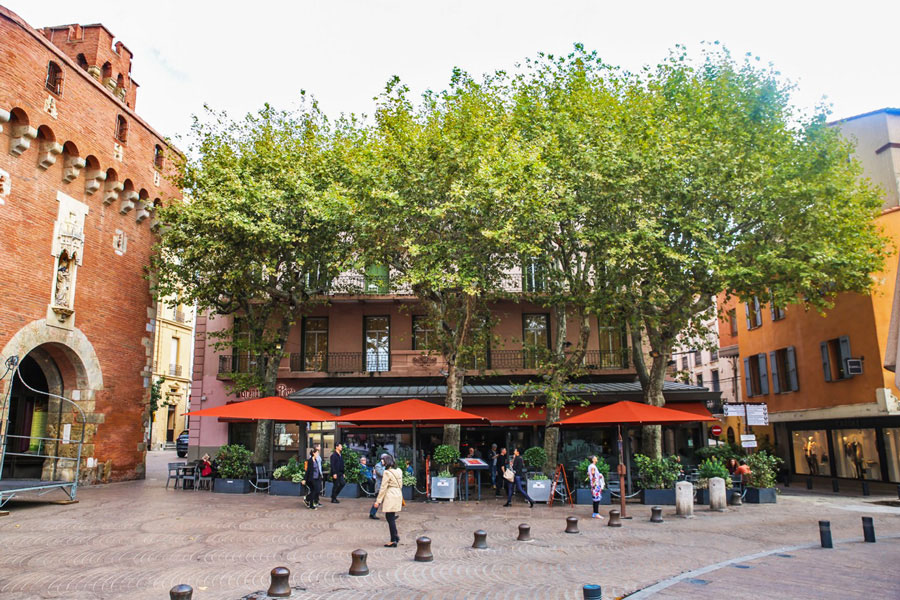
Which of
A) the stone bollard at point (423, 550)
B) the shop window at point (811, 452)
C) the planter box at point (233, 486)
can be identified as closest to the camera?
the stone bollard at point (423, 550)

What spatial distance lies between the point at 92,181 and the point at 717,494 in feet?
68.9

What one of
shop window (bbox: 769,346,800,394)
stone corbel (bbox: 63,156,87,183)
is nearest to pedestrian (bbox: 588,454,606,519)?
shop window (bbox: 769,346,800,394)

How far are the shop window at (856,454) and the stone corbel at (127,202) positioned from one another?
28333 mm

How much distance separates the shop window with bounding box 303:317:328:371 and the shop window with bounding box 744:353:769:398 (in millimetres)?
21191

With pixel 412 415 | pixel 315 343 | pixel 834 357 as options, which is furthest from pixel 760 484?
pixel 315 343

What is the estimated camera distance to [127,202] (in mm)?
22219

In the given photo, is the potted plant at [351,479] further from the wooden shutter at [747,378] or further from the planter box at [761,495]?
the wooden shutter at [747,378]

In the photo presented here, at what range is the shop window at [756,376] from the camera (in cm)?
3112

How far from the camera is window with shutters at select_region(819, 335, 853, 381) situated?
954 inches

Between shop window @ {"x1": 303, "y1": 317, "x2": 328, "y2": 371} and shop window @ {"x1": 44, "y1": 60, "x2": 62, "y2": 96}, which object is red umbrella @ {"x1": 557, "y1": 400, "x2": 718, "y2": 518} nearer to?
shop window @ {"x1": 303, "y1": 317, "x2": 328, "y2": 371}

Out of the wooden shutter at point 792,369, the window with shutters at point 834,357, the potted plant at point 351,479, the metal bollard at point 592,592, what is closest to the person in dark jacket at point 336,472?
the potted plant at point 351,479

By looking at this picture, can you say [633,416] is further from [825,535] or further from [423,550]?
[423,550]

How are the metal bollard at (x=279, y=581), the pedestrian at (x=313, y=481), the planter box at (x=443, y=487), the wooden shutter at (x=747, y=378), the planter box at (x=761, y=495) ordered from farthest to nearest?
the wooden shutter at (x=747, y=378) < the planter box at (x=443, y=487) < the planter box at (x=761, y=495) < the pedestrian at (x=313, y=481) < the metal bollard at (x=279, y=581)

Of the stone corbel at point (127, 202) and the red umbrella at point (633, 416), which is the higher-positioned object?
the stone corbel at point (127, 202)
